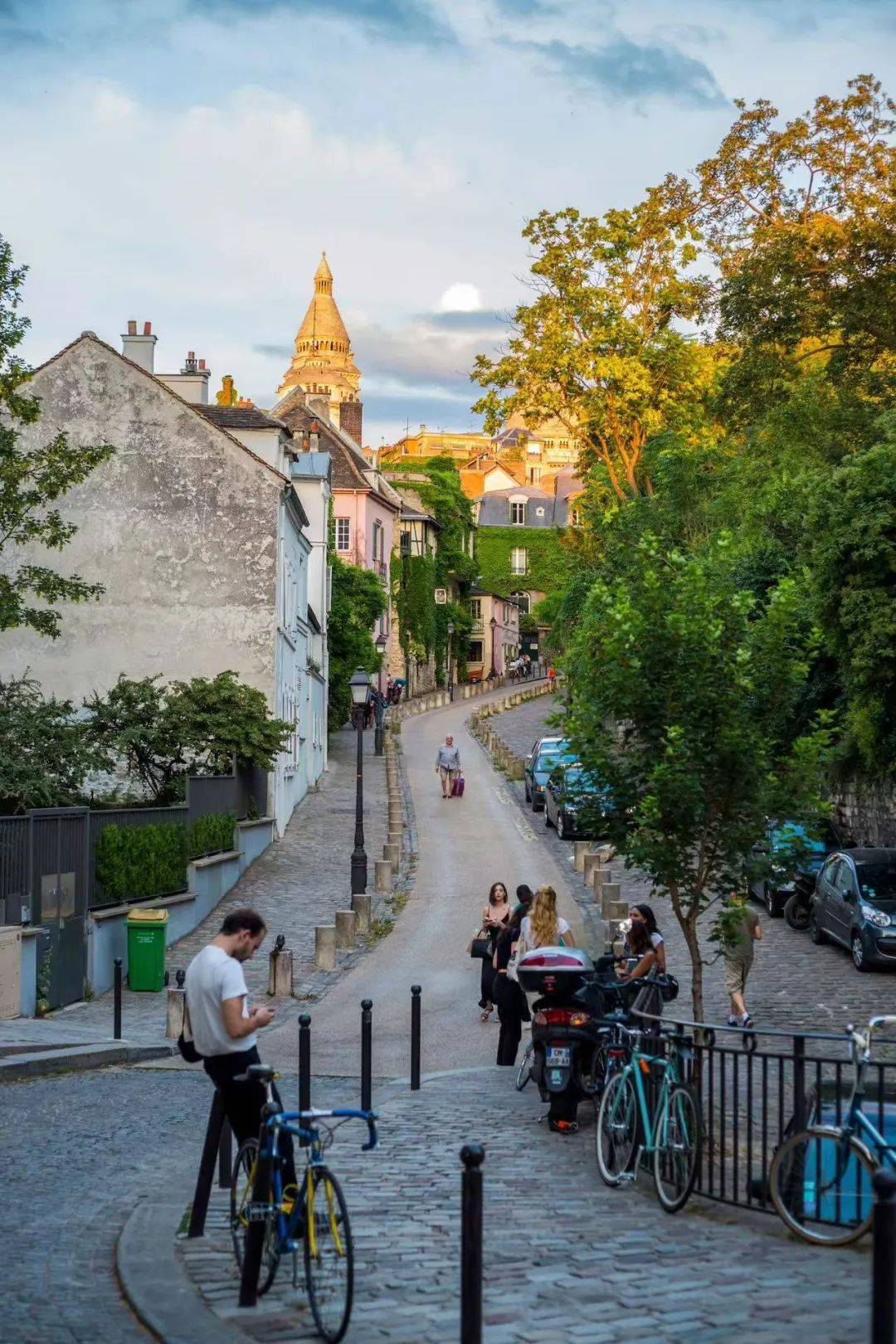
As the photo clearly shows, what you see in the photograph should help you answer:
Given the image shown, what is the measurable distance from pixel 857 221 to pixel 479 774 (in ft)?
85.9

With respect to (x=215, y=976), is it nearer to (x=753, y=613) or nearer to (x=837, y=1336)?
(x=837, y=1336)

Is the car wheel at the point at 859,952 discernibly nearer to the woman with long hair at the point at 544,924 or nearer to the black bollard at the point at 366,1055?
the woman with long hair at the point at 544,924

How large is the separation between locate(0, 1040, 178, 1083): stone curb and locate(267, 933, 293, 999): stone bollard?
3.40 metres

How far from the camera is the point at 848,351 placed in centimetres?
2827

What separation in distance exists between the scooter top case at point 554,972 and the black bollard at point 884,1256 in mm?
6974

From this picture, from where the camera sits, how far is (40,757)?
88.5ft

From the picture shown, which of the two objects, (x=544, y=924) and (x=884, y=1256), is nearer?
(x=884, y=1256)

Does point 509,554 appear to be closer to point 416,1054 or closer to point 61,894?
point 61,894

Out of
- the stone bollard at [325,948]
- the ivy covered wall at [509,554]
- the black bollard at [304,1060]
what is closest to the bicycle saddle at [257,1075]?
the black bollard at [304,1060]

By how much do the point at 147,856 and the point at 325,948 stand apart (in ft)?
Result: 9.73

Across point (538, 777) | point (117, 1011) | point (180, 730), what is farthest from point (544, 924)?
point (538, 777)

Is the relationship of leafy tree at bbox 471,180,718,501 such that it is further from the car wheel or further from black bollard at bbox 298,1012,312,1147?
black bollard at bbox 298,1012,312,1147

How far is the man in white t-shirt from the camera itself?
7.84 metres

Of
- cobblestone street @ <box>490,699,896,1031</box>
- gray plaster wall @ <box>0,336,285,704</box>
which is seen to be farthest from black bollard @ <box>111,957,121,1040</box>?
gray plaster wall @ <box>0,336,285,704</box>
